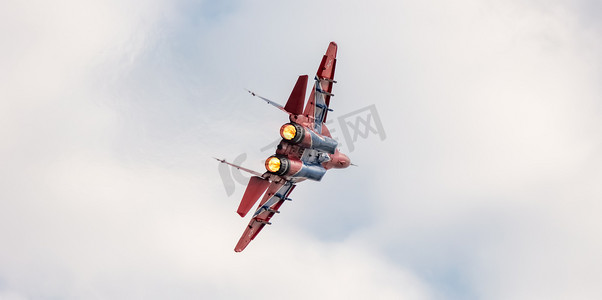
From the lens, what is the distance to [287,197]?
58062 mm

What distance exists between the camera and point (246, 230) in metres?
59.0

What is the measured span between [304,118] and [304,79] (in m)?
2.37

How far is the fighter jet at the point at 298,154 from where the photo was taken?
53.7 meters

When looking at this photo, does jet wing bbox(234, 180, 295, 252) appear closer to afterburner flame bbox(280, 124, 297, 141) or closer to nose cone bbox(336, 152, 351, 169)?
nose cone bbox(336, 152, 351, 169)

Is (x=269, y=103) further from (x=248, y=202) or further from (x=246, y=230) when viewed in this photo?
(x=246, y=230)

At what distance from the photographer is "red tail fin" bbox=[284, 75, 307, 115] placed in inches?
2112

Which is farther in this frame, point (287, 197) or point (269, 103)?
point (287, 197)

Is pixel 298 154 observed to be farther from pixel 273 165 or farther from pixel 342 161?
pixel 342 161

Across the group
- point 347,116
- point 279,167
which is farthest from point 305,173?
point 347,116

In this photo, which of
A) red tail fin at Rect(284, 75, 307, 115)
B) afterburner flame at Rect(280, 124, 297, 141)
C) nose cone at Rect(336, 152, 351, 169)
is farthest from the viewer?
nose cone at Rect(336, 152, 351, 169)

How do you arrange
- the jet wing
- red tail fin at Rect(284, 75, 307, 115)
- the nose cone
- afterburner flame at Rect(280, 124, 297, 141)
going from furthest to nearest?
the nose cone, the jet wing, red tail fin at Rect(284, 75, 307, 115), afterburner flame at Rect(280, 124, 297, 141)

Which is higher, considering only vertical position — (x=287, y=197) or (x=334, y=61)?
(x=334, y=61)

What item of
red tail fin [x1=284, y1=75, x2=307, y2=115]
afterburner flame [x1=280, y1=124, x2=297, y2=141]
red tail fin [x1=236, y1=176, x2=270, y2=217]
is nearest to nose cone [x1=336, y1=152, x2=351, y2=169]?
red tail fin [x1=236, y1=176, x2=270, y2=217]

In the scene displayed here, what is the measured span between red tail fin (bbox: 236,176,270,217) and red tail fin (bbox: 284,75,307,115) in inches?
159
